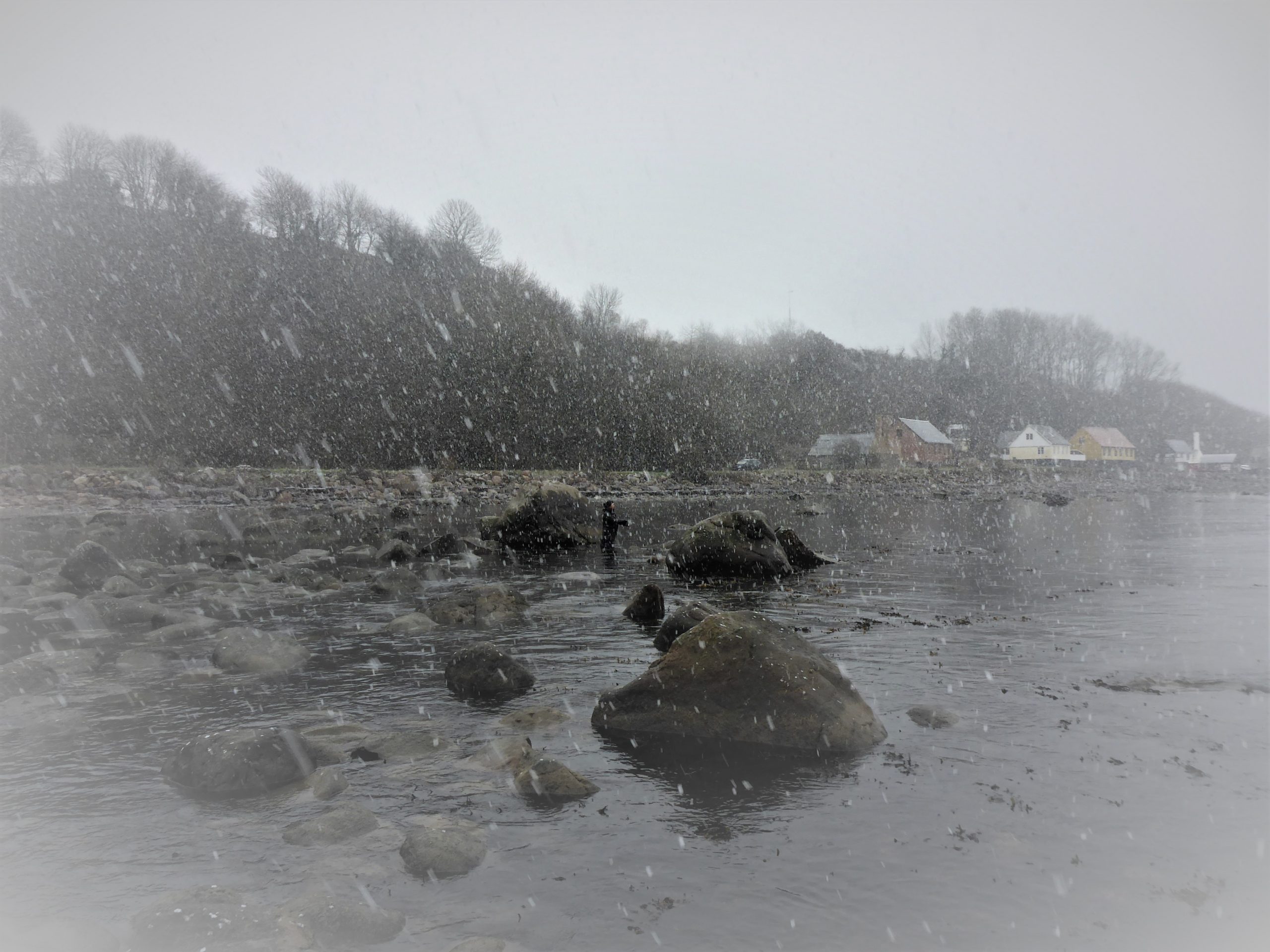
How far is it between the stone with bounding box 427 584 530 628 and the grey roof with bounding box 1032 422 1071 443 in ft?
339

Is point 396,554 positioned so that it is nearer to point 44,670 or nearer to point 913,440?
point 44,670

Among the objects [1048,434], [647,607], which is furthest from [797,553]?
[1048,434]

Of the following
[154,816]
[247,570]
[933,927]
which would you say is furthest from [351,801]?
[247,570]

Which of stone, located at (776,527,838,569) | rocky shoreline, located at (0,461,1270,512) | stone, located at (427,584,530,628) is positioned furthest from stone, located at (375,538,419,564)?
rocky shoreline, located at (0,461,1270,512)

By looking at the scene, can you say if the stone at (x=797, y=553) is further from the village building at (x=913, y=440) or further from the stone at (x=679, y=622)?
the village building at (x=913, y=440)

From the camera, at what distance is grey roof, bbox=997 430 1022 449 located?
340ft

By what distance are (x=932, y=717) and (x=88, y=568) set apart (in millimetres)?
14640

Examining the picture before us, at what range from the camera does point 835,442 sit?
79438 mm

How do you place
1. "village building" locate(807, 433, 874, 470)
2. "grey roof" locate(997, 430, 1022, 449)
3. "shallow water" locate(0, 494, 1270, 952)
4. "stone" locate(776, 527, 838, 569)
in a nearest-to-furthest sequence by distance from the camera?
1. "shallow water" locate(0, 494, 1270, 952)
2. "stone" locate(776, 527, 838, 569)
3. "village building" locate(807, 433, 874, 470)
4. "grey roof" locate(997, 430, 1022, 449)

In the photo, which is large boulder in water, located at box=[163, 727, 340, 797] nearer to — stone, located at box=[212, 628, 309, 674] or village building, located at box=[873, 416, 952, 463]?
stone, located at box=[212, 628, 309, 674]

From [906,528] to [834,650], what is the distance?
2028 centimetres

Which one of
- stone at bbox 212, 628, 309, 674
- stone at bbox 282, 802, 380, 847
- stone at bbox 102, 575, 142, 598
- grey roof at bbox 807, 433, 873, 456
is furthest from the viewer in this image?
grey roof at bbox 807, 433, 873, 456

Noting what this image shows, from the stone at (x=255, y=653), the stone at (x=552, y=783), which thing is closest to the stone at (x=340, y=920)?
the stone at (x=552, y=783)

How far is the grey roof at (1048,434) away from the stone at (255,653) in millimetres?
107401
